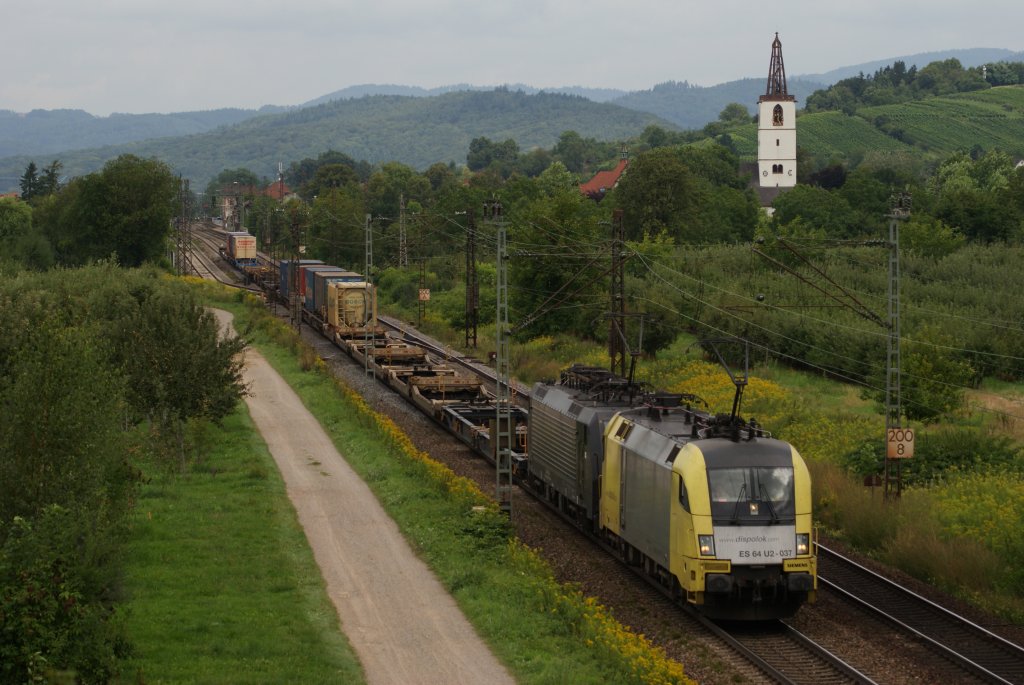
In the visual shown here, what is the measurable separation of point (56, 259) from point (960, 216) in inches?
2899

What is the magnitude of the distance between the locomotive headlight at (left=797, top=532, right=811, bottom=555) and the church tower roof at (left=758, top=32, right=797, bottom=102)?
151m

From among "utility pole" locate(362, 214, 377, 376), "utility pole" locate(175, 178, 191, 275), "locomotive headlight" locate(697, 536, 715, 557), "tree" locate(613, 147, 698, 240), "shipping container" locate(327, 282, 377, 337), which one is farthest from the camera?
"utility pole" locate(175, 178, 191, 275)

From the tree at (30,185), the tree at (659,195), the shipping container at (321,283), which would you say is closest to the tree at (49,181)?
the tree at (30,185)

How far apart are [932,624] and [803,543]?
3.64 m

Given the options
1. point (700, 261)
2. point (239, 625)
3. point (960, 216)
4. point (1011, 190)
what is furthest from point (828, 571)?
point (1011, 190)

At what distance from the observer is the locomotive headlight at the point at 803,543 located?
22984 mm

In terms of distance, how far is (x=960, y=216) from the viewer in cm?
9731

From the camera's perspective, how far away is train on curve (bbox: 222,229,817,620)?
22.8 metres

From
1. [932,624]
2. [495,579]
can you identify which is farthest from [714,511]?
[495,579]

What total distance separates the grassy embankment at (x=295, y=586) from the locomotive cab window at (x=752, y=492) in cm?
296

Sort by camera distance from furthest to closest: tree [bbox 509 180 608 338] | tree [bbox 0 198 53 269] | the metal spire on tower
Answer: the metal spire on tower, tree [bbox 0 198 53 269], tree [bbox 509 180 608 338]

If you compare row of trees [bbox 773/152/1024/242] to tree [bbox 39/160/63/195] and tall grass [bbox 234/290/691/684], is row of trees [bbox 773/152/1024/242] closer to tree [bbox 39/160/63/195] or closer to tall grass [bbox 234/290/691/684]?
tall grass [bbox 234/290/691/684]

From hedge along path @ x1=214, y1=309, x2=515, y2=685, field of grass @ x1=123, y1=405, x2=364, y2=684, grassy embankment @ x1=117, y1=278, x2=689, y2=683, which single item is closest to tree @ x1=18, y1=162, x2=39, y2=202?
hedge along path @ x1=214, y1=309, x2=515, y2=685

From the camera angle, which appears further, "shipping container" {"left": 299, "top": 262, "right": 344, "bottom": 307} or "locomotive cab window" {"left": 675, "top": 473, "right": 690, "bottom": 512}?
"shipping container" {"left": 299, "top": 262, "right": 344, "bottom": 307}
